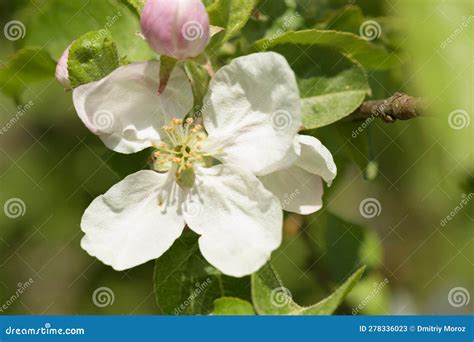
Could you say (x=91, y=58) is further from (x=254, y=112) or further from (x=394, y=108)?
(x=394, y=108)

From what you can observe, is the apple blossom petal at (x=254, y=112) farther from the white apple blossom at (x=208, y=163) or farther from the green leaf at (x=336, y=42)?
the green leaf at (x=336, y=42)

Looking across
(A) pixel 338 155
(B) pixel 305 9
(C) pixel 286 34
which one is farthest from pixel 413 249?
(C) pixel 286 34

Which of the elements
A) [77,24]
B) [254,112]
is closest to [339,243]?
[254,112]

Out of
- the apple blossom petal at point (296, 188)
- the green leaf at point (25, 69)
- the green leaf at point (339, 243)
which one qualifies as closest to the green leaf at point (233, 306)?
the apple blossom petal at point (296, 188)

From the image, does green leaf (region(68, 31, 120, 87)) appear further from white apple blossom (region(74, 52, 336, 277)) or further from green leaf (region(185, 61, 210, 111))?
green leaf (region(185, 61, 210, 111))

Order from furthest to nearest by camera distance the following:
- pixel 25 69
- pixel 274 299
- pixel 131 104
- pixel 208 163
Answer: pixel 25 69 → pixel 208 163 → pixel 131 104 → pixel 274 299

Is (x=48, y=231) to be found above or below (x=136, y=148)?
below

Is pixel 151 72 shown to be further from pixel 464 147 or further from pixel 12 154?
pixel 12 154
